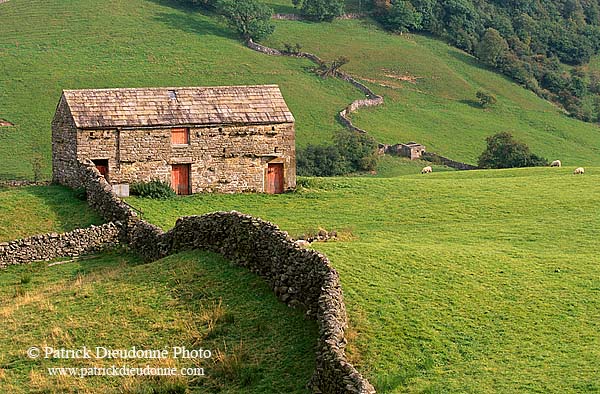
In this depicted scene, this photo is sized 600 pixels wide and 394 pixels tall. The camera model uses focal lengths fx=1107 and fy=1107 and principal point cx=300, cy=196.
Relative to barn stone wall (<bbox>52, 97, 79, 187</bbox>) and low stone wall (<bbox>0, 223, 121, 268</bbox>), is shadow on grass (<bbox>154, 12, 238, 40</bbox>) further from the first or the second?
low stone wall (<bbox>0, 223, 121, 268</bbox>)

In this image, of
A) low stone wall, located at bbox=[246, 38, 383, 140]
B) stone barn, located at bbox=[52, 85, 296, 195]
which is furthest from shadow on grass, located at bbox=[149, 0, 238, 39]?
stone barn, located at bbox=[52, 85, 296, 195]

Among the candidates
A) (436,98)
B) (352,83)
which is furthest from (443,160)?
(436,98)

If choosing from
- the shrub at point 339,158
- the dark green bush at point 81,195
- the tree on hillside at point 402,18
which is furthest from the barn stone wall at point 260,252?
the tree on hillside at point 402,18

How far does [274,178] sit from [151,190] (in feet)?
18.4

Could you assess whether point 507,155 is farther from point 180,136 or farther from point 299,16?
point 299,16

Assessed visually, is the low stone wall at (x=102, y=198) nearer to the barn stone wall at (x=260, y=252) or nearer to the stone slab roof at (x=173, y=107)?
the barn stone wall at (x=260, y=252)

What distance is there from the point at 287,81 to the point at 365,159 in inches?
1201

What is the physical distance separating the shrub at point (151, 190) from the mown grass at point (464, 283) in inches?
32.9

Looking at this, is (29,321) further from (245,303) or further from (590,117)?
(590,117)

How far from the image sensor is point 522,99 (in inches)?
5202

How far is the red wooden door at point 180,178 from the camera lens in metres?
44.7

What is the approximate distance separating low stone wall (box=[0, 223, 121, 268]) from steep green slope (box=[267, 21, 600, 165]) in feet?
214

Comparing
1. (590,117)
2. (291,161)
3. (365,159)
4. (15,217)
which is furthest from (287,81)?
(15,217)

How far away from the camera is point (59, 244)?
35375mm
